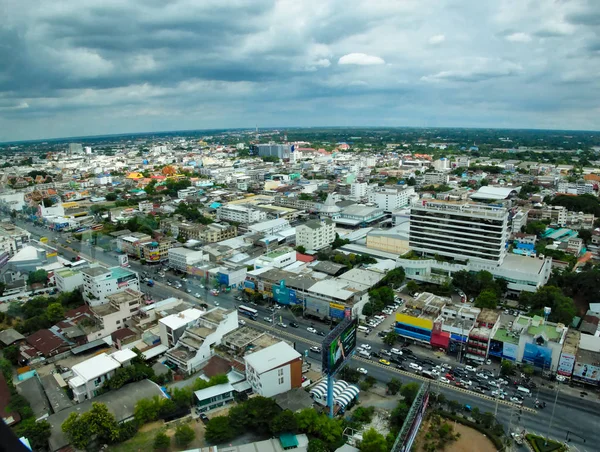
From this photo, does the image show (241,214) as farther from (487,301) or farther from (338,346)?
(338,346)

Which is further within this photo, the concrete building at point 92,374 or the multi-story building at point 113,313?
the multi-story building at point 113,313

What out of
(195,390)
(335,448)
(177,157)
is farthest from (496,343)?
(177,157)

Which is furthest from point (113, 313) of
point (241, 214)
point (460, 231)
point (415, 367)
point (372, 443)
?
point (241, 214)

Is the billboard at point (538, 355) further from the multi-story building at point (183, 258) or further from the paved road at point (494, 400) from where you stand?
the multi-story building at point (183, 258)

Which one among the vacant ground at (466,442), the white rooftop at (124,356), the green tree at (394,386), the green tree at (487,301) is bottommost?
the vacant ground at (466,442)

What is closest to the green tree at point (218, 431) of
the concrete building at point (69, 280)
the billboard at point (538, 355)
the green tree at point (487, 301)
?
the billboard at point (538, 355)

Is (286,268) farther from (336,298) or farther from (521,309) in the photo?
(521,309)

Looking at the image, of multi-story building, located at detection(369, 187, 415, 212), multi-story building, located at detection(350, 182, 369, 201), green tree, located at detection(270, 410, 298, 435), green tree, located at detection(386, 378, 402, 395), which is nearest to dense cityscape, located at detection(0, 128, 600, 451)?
green tree, located at detection(270, 410, 298, 435)
